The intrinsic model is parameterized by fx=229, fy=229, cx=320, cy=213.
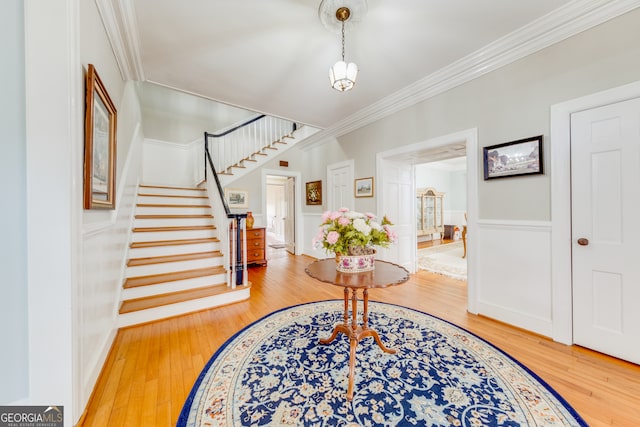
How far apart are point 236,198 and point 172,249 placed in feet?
7.33

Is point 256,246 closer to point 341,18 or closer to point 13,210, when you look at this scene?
point 13,210

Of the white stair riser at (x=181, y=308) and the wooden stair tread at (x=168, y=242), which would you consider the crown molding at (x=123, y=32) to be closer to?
→ the wooden stair tread at (x=168, y=242)

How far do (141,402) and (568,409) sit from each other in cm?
260

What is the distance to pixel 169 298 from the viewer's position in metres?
2.67

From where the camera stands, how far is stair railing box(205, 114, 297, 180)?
5340mm

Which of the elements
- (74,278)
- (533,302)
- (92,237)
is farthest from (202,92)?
(533,302)

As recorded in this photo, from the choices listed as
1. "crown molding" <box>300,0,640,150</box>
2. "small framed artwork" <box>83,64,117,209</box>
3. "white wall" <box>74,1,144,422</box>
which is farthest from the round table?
"crown molding" <box>300,0,640,150</box>

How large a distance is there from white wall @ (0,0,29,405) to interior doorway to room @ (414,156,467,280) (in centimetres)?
561

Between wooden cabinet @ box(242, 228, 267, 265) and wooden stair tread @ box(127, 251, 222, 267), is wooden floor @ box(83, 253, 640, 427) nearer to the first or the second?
wooden stair tread @ box(127, 251, 222, 267)

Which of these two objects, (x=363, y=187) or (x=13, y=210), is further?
(x=363, y=187)

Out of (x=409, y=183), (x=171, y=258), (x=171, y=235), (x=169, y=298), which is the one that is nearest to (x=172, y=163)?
(x=171, y=235)

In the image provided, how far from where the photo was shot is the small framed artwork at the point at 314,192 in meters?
5.37

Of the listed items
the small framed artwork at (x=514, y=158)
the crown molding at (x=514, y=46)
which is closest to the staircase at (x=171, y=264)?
the small framed artwork at (x=514, y=158)

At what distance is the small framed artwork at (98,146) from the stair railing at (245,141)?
3340 mm
